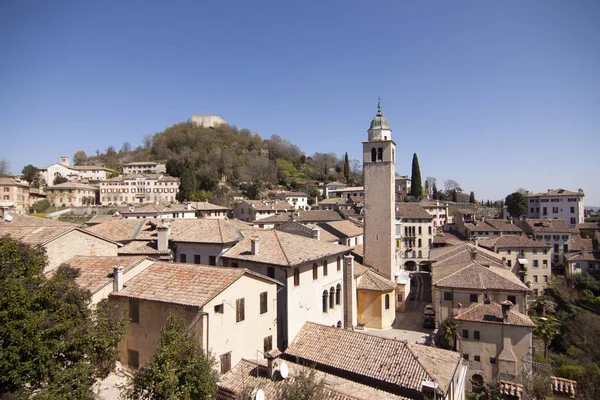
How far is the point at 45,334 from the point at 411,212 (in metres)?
54.1

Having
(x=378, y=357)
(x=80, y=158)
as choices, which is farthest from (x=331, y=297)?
(x=80, y=158)

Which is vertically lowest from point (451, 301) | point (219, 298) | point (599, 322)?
point (599, 322)

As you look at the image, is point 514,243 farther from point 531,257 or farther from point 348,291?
point 348,291

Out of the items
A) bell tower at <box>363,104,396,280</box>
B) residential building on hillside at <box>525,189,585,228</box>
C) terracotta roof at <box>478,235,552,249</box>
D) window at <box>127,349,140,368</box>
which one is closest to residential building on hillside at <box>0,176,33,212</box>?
window at <box>127,349,140,368</box>

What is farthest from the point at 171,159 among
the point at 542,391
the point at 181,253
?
the point at 542,391

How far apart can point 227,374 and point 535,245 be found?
163 ft

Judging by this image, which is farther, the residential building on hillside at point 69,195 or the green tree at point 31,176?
the green tree at point 31,176

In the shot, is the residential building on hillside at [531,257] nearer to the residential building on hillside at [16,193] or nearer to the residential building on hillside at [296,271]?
the residential building on hillside at [296,271]

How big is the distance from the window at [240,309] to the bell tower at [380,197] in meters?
18.7

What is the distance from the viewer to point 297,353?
19062 millimetres

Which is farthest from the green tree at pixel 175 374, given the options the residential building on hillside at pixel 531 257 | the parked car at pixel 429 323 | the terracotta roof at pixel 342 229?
the residential building on hillside at pixel 531 257

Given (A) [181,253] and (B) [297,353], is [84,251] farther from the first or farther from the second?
(B) [297,353]

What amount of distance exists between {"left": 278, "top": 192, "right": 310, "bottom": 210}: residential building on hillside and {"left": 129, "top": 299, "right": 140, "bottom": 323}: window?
7726 cm

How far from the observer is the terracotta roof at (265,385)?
46.3ft
